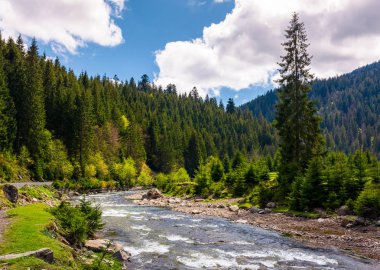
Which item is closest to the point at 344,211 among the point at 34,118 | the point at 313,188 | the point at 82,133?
the point at 313,188

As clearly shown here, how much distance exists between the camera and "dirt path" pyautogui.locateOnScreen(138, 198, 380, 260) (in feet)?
78.0

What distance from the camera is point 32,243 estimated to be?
52.8 feet

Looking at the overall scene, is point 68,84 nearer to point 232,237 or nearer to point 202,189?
point 202,189

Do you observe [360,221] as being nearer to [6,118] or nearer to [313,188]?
[313,188]

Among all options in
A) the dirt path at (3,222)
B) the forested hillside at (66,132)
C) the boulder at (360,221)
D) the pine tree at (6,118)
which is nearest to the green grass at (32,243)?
the dirt path at (3,222)

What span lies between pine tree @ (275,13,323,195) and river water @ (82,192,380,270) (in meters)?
13.9

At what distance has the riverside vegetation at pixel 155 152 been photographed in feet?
124

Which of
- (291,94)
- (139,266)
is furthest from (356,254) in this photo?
(291,94)

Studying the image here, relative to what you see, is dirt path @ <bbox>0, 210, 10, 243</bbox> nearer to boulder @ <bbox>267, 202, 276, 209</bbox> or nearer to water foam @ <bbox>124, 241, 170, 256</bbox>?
water foam @ <bbox>124, 241, 170, 256</bbox>

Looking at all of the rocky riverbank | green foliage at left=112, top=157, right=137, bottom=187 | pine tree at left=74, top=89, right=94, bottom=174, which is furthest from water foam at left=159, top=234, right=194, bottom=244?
green foliage at left=112, top=157, right=137, bottom=187

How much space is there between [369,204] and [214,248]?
54.0ft

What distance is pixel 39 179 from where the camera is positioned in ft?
228

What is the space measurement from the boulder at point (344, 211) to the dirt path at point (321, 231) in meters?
1.97

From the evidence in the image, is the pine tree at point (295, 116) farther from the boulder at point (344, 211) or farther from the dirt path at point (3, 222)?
the dirt path at point (3, 222)
